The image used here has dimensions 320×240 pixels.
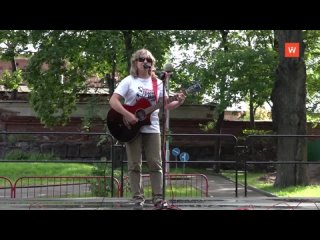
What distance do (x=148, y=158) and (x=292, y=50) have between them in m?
10.2

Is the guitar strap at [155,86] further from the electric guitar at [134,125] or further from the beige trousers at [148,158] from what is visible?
the beige trousers at [148,158]

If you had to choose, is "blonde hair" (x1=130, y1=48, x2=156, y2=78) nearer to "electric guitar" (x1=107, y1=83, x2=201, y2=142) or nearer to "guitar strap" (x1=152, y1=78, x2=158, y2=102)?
"guitar strap" (x1=152, y1=78, x2=158, y2=102)

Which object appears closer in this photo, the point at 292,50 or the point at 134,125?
the point at 134,125

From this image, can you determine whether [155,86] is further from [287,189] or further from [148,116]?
[287,189]

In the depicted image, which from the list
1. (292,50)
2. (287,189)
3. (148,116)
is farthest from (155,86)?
(292,50)

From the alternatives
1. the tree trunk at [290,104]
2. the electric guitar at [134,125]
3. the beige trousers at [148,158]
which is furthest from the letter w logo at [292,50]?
the beige trousers at [148,158]

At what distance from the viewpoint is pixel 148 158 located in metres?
5.75

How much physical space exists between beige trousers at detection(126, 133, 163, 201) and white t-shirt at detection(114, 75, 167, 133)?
107mm

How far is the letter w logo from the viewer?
1494cm

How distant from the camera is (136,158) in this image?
575 cm

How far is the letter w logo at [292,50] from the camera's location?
14.9 meters
